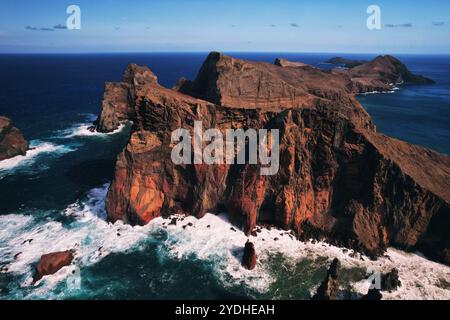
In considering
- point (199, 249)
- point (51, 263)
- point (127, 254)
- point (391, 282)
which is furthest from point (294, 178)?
point (51, 263)

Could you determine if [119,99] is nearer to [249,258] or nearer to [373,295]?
[249,258]

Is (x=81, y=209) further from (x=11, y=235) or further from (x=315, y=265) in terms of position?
(x=315, y=265)

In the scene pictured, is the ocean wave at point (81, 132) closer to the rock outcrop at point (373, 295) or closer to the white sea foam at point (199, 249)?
the white sea foam at point (199, 249)

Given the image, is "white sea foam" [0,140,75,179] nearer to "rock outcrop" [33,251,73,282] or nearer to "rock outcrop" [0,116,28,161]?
"rock outcrop" [0,116,28,161]

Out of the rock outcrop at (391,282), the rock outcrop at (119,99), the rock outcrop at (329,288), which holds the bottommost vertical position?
the rock outcrop at (391,282)

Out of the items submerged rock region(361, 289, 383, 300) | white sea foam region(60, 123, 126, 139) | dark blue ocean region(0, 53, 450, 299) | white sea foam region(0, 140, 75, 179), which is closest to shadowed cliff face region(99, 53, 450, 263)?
dark blue ocean region(0, 53, 450, 299)

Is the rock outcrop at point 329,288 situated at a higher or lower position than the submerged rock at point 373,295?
higher

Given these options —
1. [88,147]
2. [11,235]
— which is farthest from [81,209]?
[88,147]

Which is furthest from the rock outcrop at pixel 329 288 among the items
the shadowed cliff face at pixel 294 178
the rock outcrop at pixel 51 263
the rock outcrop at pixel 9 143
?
the rock outcrop at pixel 9 143
